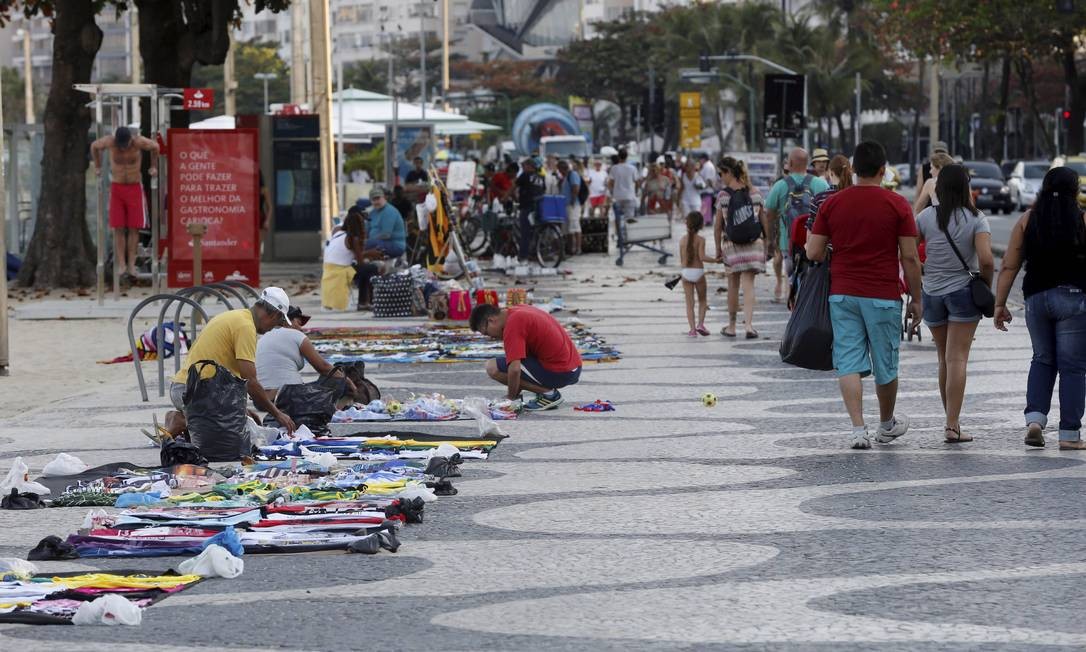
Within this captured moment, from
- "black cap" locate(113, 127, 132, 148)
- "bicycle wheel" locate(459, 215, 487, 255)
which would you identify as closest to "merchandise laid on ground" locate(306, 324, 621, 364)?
"black cap" locate(113, 127, 132, 148)

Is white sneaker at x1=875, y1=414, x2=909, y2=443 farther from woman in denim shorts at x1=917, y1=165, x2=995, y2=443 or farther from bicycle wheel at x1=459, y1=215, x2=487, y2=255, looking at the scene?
bicycle wheel at x1=459, y1=215, x2=487, y2=255

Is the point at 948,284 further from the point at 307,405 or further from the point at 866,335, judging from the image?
the point at 307,405

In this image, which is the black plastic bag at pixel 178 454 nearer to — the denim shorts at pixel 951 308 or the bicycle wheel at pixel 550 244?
the denim shorts at pixel 951 308

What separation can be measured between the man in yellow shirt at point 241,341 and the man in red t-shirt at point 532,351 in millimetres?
1872

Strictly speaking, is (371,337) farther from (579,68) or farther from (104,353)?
(579,68)

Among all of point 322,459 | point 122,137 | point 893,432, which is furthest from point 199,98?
point 893,432

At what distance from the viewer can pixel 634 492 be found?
9547 millimetres

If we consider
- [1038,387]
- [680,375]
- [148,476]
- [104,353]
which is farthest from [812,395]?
[104,353]

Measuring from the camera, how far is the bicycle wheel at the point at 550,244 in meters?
30.5

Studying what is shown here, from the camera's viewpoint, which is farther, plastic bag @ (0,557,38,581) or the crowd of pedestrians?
the crowd of pedestrians

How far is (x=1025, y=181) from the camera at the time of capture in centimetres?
5641

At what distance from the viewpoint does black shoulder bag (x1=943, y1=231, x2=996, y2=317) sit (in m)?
11.1

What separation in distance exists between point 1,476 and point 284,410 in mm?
2241

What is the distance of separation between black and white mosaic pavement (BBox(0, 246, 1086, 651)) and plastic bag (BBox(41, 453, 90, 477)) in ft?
2.42
